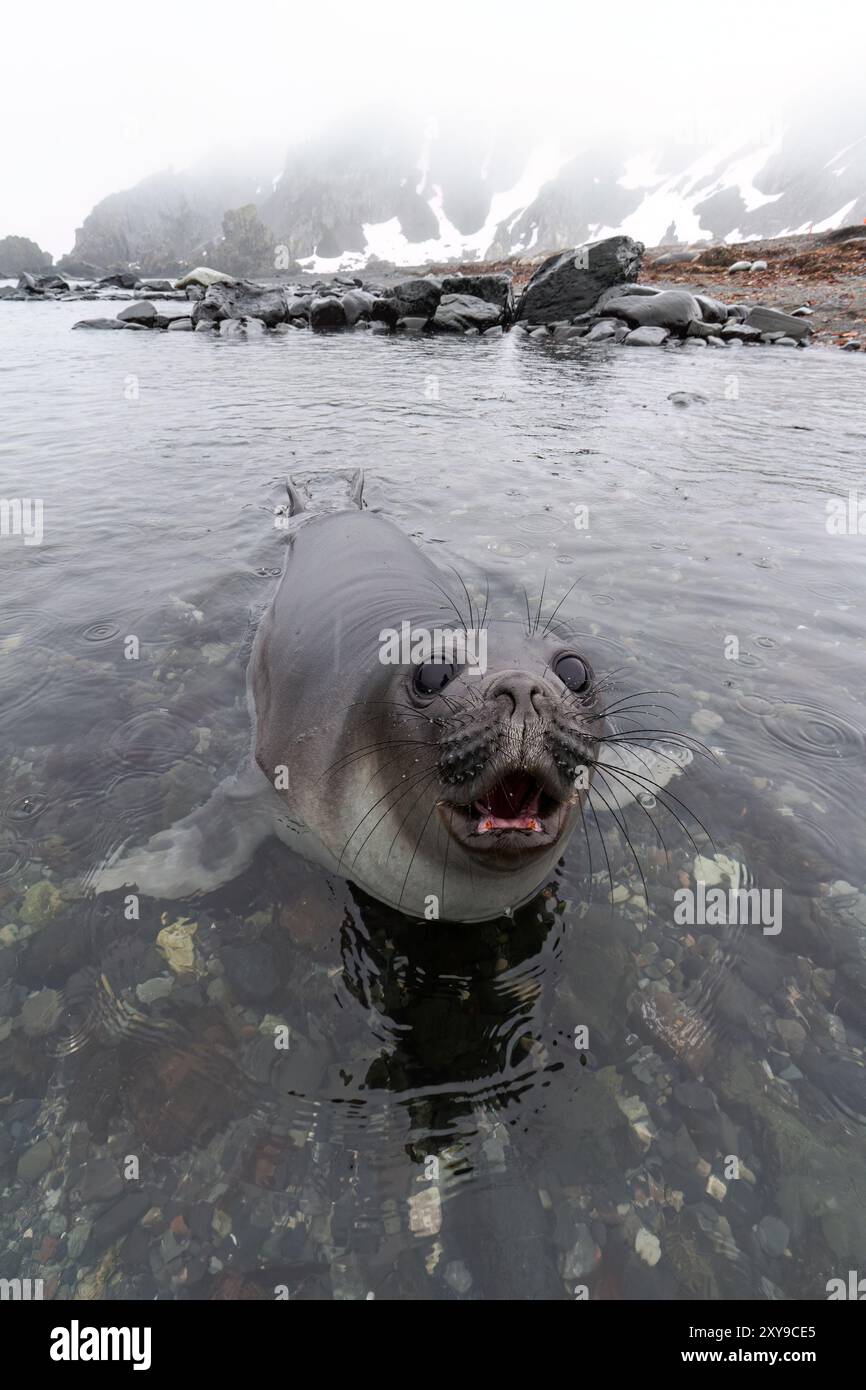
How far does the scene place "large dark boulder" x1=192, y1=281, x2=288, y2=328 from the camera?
3133 centimetres

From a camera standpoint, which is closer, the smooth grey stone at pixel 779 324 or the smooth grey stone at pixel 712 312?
the smooth grey stone at pixel 779 324

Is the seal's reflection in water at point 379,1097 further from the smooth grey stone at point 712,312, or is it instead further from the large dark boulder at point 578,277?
the large dark boulder at point 578,277

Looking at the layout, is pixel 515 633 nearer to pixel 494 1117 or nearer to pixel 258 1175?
pixel 494 1117

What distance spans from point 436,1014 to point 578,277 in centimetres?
3098

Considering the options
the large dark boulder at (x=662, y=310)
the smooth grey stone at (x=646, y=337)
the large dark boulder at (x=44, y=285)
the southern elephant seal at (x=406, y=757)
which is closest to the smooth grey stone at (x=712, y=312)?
the large dark boulder at (x=662, y=310)

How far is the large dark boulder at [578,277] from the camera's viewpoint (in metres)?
26.4

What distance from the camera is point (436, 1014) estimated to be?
2.82 meters

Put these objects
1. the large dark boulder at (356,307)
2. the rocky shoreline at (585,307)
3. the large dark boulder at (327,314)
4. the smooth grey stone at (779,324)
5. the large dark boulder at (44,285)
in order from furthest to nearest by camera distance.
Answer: the large dark boulder at (44,285), the large dark boulder at (356,307), the large dark boulder at (327,314), the rocky shoreline at (585,307), the smooth grey stone at (779,324)

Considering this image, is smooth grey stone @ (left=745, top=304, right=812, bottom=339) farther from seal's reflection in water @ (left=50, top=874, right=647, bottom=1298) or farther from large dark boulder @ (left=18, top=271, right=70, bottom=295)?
large dark boulder @ (left=18, top=271, right=70, bottom=295)

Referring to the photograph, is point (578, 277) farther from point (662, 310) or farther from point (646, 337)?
point (646, 337)

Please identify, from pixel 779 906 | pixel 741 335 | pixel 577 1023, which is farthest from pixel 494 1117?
pixel 741 335

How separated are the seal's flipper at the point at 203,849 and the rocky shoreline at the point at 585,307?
23444 millimetres

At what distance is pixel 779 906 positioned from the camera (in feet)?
10.7

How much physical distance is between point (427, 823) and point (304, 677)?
→ 1377mm
